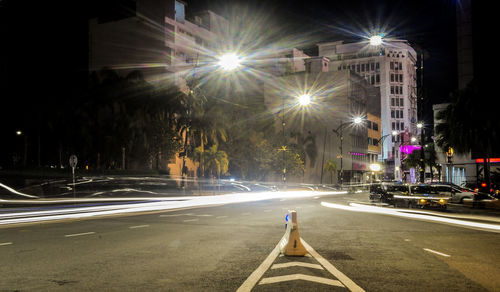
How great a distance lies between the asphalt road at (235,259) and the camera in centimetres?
762

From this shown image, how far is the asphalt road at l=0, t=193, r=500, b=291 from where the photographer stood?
762 cm

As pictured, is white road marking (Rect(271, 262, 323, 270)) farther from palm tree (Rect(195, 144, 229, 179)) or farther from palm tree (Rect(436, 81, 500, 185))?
palm tree (Rect(195, 144, 229, 179))

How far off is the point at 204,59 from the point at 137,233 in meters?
78.6

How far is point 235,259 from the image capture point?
9945 millimetres

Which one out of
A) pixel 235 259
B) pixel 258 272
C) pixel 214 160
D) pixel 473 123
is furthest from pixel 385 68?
pixel 258 272

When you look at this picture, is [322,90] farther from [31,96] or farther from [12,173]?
[12,173]

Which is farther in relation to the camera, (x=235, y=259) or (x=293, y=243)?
(x=293, y=243)

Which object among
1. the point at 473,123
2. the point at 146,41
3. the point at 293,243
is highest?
the point at 146,41

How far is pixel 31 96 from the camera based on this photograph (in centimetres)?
5522

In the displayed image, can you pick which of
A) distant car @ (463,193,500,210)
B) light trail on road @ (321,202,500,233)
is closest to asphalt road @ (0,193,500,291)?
light trail on road @ (321,202,500,233)

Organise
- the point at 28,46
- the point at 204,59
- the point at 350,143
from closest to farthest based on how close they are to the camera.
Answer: the point at 28,46, the point at 204,59, the point at 350,143

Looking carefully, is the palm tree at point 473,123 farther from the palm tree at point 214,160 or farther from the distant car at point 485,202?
the palm tree at point 214,160

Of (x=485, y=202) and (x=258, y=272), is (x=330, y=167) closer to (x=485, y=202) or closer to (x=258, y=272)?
(x=485, y=202)

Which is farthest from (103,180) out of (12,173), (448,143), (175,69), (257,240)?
(175,69)
